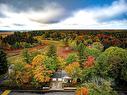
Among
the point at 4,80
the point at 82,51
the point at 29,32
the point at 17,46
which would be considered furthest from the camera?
the point at 29,32

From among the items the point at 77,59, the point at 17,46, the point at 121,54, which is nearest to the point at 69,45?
the point at 17,46

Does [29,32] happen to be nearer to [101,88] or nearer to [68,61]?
[68,61]

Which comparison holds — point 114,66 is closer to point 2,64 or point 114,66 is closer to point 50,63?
point 50,63

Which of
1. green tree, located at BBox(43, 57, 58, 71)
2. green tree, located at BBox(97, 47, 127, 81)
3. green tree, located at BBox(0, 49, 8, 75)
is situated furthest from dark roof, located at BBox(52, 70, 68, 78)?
green tree, located at BBox(0, 49, 8, 75)

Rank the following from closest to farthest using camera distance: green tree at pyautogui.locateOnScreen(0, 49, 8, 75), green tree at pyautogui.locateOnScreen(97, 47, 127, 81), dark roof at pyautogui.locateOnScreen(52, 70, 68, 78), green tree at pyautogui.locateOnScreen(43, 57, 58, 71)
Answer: green tree at pyautogui.locateOnScreen(97, 47, 127, 81)
green tree at pyautogui.locateOnScreen(43, 57, 58, 71)
dark roof at pyautogui.locateOnScreen(52, 70, 68, 78)
green tree at pyautogui.locateOnScreen(0, 49, 8, 75)

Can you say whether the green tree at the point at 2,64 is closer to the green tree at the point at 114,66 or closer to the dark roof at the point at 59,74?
the dark roof at the point at 59,74

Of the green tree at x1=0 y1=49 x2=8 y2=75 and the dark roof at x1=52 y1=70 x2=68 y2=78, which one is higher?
the green tree at x1=0 y1=49 x2=8 y2=75

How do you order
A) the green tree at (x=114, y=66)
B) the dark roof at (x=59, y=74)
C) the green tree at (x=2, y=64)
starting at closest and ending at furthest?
the green tree at (x=114, y=66) < the dark roof at (x=59, y=74) < the green tree at (x=2, y=64)

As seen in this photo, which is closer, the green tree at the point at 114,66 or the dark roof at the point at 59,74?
the green tree at the point at 114,66

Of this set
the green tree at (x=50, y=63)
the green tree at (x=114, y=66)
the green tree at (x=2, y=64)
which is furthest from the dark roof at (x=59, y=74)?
the green tree at (x=2, y=64)

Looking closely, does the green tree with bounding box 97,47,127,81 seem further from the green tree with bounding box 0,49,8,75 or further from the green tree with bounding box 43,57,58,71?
the green tree with bounding box 0,49,8,75

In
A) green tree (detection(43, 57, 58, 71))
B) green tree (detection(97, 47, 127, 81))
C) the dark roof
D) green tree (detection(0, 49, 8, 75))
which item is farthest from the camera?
green tree (detection(0, 49, 8, 75))
